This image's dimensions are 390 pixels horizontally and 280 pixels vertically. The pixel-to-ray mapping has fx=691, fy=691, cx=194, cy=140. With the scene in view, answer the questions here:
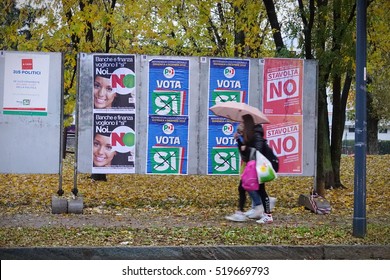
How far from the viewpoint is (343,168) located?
26.5 meters

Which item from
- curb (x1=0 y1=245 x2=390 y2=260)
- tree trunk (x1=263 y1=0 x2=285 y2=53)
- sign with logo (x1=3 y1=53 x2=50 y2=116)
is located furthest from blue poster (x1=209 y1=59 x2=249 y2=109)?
curb (x1=0 y1=245 x2=390 y2=260)

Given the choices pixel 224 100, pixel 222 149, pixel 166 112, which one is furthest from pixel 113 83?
pixel 222 149

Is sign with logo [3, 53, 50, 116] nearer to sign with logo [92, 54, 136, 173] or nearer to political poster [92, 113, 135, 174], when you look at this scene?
sign with logo [92, 54, 136, 173]

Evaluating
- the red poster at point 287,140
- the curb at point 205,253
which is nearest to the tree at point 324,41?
the red poster at point 287,140

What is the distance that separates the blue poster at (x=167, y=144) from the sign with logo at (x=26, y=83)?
7.15 ft

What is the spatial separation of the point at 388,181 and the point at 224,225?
34.5 feet

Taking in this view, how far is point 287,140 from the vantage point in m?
14.0

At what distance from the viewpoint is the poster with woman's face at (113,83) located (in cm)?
1349

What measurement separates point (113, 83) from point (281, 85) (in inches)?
133

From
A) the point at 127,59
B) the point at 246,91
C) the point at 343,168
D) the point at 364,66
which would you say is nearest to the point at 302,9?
the point at 246,91

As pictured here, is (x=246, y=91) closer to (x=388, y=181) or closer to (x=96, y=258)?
(x=96, y=258)

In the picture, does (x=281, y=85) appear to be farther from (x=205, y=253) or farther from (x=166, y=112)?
(x=205, y=253)

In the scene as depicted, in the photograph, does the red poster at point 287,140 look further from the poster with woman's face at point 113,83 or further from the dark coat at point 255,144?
the poster with woman's face at point 113,83

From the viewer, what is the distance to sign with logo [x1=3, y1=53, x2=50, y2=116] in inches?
518
